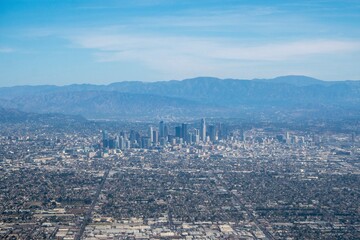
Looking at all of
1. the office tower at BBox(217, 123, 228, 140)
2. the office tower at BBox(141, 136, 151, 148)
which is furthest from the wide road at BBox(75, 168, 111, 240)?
the office tower at BBox(217, 123, 228, 140)

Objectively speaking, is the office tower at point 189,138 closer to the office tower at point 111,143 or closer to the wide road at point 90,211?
the office tower at point 111,143

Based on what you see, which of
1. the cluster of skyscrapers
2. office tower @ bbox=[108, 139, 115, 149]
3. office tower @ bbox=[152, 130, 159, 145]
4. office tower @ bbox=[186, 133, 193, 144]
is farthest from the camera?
office tower @ bbox=[186, 133, 193, 144]

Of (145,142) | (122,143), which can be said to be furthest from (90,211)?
(145,142)

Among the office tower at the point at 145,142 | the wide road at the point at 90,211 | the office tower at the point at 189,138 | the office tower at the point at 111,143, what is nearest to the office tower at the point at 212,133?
the office tower at the point at 189,138

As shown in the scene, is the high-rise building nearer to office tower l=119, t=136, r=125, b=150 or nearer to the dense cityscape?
the dense cityscape

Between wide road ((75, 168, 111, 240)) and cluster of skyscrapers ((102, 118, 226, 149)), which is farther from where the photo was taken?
cluster of skyscrapers ((102, 118, 226, 149))

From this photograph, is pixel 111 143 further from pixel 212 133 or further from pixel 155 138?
pixel 212 133
